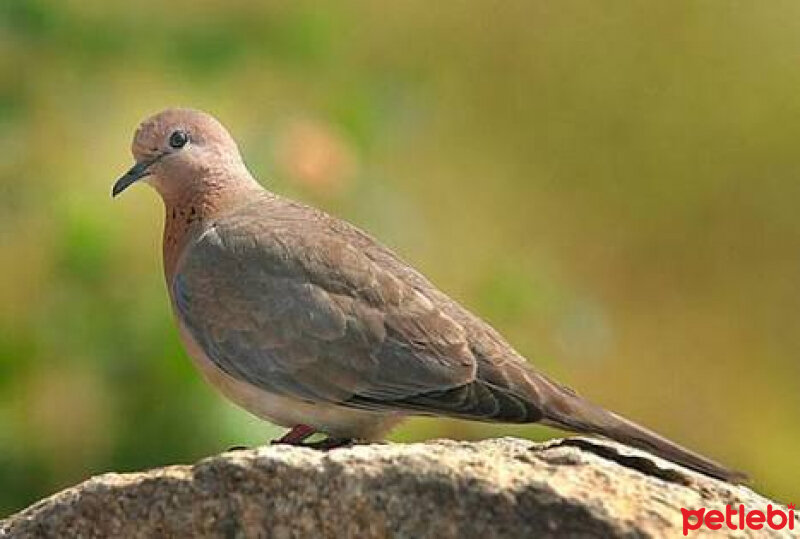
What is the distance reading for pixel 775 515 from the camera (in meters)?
3.48

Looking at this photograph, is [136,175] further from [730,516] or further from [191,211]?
[730,516]

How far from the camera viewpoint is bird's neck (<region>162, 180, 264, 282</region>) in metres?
4.44

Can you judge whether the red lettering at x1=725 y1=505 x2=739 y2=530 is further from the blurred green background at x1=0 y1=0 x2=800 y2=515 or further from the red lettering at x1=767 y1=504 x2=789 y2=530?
the blurred green background at x1=0 y1=0 x2=800 y2=515

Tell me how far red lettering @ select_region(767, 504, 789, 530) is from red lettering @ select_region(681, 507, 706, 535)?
18 centimetres

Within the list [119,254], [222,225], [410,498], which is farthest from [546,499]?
[119,254]

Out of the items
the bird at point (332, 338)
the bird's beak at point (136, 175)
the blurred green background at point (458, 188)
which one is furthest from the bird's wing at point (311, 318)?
the blurred green background at point (458, 188)

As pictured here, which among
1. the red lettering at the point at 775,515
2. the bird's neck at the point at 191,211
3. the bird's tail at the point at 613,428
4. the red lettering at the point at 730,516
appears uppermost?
the bird's neck at the point at 191,211

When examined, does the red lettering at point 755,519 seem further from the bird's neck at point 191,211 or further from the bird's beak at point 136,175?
the bird's beak at point 136,175

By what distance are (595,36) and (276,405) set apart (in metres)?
5.17

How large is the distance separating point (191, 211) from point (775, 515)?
1.61m

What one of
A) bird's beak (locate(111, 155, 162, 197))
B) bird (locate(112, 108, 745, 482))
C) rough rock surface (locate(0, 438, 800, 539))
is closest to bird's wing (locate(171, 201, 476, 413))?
bird (locate(112, 108, 745, 482))

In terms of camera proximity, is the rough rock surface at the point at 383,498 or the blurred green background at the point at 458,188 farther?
the blurred green background at the point at 458,188

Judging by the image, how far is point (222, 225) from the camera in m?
4.36

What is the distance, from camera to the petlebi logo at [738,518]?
322 centimetres
